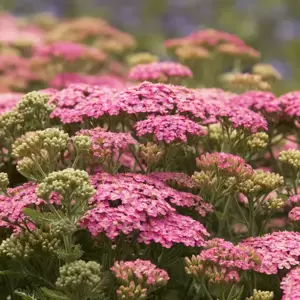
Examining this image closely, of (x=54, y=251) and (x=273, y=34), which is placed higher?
(x=273, y=34)

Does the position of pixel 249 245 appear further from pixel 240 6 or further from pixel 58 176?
pixel 240 6

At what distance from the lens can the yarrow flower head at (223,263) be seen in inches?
119

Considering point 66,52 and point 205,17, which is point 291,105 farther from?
point 205,17

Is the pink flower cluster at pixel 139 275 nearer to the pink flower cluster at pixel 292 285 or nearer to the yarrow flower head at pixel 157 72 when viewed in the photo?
the pink flower cluster at pixel 292 285

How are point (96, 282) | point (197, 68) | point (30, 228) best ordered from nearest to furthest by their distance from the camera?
point (96, 282)
point (30, 228)
point (197, 68)

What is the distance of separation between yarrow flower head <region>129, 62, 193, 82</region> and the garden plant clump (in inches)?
0.4

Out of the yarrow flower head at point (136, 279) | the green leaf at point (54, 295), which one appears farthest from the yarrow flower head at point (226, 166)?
the green leaf at point (54, 295)

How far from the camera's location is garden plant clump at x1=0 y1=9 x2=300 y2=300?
3.03 meters

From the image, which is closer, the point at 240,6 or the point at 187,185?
the point at 187,185

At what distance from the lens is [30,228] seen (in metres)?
3.36

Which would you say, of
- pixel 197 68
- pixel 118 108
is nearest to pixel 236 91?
pixel 197 68

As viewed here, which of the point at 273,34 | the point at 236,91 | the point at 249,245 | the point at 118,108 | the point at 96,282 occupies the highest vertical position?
the point at 273,34

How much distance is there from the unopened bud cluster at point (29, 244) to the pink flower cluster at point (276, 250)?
0.94 m

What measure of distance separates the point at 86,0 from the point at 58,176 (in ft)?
37.5
